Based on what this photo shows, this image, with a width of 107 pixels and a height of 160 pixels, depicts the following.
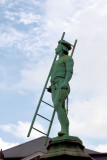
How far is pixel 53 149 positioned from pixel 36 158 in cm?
1435

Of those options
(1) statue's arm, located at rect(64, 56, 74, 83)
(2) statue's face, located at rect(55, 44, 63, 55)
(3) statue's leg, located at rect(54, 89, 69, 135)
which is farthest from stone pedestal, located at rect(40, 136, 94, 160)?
(2) statue's face, located at rect(55, 44, 63, 55)

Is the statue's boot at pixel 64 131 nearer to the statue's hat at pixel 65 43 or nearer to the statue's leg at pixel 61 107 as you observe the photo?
the statue's leg at pixel 61 107

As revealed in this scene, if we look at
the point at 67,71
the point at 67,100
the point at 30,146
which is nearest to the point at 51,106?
the point at 67,100

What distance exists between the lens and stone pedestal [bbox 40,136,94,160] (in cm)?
704

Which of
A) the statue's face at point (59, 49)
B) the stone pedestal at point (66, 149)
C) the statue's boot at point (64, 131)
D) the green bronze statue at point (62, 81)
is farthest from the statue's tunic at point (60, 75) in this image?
the stone pedestal at point (66, 149)

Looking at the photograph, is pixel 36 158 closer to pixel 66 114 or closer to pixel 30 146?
pixel 30 146

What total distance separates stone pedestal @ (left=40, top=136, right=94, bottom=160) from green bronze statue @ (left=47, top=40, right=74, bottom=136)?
0.95 ft

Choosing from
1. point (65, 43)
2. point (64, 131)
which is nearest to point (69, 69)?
point (65, 43)

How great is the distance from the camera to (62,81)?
28.2 ft

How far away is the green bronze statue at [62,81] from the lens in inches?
322

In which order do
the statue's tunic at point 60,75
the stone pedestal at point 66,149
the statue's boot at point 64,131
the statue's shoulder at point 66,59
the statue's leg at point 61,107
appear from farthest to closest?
the statue's shoulder at point 66,59
the statue's tunic at point 60,75
the statue's leg at point 61,107
the statue's boot at point 64,131
the stone pedestal at point 66,149

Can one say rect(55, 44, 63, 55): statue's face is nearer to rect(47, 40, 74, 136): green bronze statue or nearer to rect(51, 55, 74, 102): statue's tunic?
rect(47, 40, 74, 136): green bronze statue

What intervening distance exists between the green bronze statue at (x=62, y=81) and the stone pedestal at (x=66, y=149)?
0.29 m

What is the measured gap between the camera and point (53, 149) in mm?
7535
